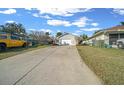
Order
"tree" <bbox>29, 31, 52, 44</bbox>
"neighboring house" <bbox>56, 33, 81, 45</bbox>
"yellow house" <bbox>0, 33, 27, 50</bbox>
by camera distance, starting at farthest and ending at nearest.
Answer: "neighboring house" <bbox>56, 33, 81, 45</bbox>, "tree" <bbox>29, 31, 52, 44</bbox>, "yellow house" <bbox>0, 33, 27, 50</bbox>

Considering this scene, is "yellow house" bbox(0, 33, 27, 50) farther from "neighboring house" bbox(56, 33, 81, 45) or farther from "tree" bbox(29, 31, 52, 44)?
"neighboring house" bbox(56, 33, 81, 45)

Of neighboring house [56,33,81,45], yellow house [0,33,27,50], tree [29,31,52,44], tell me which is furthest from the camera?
neighboring house [56,33,81,45]

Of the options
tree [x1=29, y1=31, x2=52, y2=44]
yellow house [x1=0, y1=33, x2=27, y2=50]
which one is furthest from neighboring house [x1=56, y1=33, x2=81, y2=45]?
yellow house [x1=0, y1=33, x2=27, y2=50]

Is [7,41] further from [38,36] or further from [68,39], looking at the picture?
[68,39]

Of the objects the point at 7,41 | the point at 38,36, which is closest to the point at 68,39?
the point at 38,36

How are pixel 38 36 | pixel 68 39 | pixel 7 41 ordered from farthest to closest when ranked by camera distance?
pixel 68 39 < pixel 38 36 < pixel 7 41

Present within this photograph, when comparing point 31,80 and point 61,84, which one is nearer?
point 61,84


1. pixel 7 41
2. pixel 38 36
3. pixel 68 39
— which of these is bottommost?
pixel 68 39

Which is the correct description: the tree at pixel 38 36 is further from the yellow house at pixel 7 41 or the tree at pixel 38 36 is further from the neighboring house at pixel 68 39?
the yellow house at pixel 7 41
